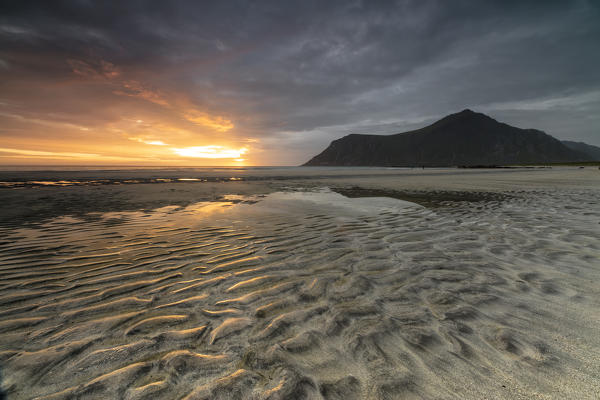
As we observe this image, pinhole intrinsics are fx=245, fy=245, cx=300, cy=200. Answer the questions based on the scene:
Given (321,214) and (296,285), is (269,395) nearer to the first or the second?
(296,285)

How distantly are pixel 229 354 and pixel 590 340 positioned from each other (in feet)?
14.5

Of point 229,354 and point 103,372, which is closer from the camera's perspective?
point 103,372

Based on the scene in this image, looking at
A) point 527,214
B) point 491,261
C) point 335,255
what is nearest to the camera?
point 491,261

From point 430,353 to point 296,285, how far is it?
7.91ft

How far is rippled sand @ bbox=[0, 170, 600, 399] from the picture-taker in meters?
2.46

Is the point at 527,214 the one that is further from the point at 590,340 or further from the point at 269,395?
the point at 269,395

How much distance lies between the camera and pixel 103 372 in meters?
2.59

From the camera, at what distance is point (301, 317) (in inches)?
143

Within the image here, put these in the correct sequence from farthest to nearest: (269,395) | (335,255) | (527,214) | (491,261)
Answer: (527,214) → (335,255) → (491,261) → (269,395)

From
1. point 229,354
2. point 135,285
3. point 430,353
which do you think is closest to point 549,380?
point 430,353

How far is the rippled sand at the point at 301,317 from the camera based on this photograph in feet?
8.07

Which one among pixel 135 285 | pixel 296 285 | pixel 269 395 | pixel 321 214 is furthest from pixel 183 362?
pixel 321 214

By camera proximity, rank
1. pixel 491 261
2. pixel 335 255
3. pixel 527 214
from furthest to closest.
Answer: pixel 527 214, pixel 335 255, pixel 491 261

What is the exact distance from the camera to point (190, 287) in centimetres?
456
